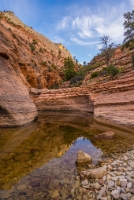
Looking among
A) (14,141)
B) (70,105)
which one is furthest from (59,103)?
(14,141)

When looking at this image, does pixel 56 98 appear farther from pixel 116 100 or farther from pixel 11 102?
pixel 11 102

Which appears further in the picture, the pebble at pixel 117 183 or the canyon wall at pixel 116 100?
the canyon wall at pixel 116 100

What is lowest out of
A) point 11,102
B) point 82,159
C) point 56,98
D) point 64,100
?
point 82,159

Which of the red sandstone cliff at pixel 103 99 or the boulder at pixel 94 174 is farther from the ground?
the red sandstone cliff at pixel 103 99

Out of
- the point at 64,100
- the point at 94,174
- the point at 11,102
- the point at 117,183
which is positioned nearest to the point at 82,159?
the point at 94,174

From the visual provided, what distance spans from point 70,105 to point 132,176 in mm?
17885

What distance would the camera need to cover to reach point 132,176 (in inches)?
171

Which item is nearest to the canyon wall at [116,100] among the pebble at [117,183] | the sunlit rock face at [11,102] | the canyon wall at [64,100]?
the canyon wall at [64,100]

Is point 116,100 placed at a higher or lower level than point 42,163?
higher

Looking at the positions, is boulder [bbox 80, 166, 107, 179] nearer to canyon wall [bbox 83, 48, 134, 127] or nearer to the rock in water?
the rock in water

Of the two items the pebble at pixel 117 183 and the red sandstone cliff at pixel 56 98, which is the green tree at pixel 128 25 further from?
the pebble at pixel 117 183

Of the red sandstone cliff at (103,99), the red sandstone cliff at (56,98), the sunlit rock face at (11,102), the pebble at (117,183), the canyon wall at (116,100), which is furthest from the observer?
the red sandstone cliff at (103,99)

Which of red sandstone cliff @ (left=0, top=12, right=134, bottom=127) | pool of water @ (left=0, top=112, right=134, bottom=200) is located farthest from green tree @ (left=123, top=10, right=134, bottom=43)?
pool of water @ (left=0, top=112, right=134, bottom=200)

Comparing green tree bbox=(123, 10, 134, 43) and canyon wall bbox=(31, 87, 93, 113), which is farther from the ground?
green tree bbox=(123, 10, 134, 43)
